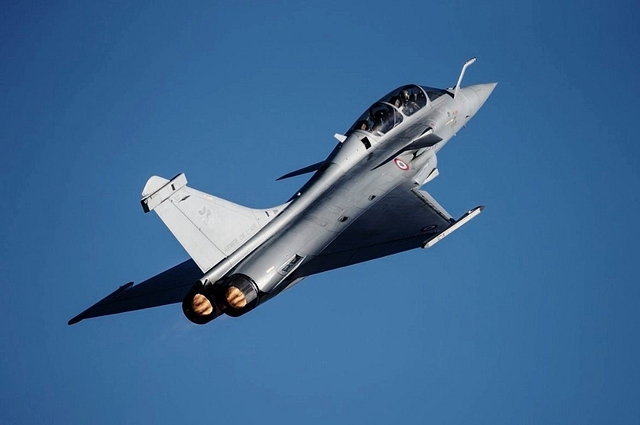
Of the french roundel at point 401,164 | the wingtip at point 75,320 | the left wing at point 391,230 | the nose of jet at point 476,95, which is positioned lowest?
the left wing at point 391,230

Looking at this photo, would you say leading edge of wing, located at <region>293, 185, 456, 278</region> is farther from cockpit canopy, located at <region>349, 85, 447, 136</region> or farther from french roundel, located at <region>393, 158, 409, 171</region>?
cockpit canopy, located at <region>349, 85, 447, 136</region>

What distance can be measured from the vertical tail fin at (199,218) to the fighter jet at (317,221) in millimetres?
18

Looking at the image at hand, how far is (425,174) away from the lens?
880 inches

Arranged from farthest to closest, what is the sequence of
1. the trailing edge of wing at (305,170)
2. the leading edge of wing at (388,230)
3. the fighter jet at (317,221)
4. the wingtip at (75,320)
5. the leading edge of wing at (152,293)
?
the trailing edge of wing at (305,170) < the wingtip at (75,320) < the leading edge of wing at (388,230) < the leading edge of wing at (152,293) < the fighter jet at (317,221)

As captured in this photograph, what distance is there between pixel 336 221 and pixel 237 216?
2183 millimetres

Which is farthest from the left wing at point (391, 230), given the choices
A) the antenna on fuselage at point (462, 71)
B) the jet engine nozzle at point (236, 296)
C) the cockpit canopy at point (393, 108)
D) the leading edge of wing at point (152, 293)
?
the antenna on fuselage at point (462, 71)

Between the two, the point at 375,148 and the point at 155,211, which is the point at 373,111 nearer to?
the point at 375,148

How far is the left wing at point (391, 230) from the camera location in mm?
19031

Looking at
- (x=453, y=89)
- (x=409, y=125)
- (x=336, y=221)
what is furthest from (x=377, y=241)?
(x=453, y=89)

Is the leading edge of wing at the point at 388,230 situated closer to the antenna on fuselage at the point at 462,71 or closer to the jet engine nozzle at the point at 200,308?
the jet engine nozzle at the point at 200,308

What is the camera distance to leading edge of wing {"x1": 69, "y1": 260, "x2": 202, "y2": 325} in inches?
747

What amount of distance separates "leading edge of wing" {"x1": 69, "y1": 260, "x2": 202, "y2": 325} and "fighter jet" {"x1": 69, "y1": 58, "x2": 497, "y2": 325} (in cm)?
3

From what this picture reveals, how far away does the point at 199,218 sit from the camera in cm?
1802

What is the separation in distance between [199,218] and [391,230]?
13.1 feet
